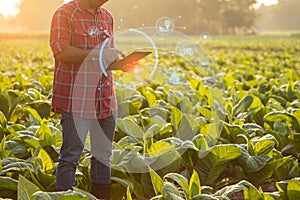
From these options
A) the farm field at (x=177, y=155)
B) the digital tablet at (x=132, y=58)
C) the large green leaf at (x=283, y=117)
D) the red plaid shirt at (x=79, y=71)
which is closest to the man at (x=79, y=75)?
the red plaid shirt at (x=79, y=71)

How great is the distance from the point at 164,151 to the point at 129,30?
3.40 feet

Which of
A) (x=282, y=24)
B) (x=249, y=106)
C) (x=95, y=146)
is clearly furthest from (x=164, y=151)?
(x=282, y=24)

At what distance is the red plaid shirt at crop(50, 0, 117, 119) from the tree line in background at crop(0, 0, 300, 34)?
0.34m

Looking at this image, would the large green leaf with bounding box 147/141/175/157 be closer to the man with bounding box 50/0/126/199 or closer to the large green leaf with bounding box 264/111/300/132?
the man with bounding box 50/0/126/199

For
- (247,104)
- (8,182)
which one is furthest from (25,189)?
(247,104)

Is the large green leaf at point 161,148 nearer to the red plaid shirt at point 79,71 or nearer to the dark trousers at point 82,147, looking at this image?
the dark trousers at point 82,147

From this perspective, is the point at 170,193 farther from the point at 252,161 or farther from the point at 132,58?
the point at 252,161

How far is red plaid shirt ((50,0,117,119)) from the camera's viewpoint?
291 cm

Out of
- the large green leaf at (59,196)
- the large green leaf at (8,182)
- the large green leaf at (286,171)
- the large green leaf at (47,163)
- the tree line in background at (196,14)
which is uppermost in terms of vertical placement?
the tree line in background at (196,14)

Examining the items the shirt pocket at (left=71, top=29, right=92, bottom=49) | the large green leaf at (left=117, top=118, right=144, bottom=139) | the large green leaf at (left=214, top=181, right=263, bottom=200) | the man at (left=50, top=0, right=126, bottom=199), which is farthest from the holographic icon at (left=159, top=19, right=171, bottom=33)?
the large green leaf at (left=214, top=181, right=263, bottom=200)

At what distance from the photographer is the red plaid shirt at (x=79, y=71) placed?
2.91 m

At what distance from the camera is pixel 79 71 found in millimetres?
2979

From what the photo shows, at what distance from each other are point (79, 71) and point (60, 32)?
0.27m

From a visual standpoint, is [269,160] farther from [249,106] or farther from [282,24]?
[282,24]
